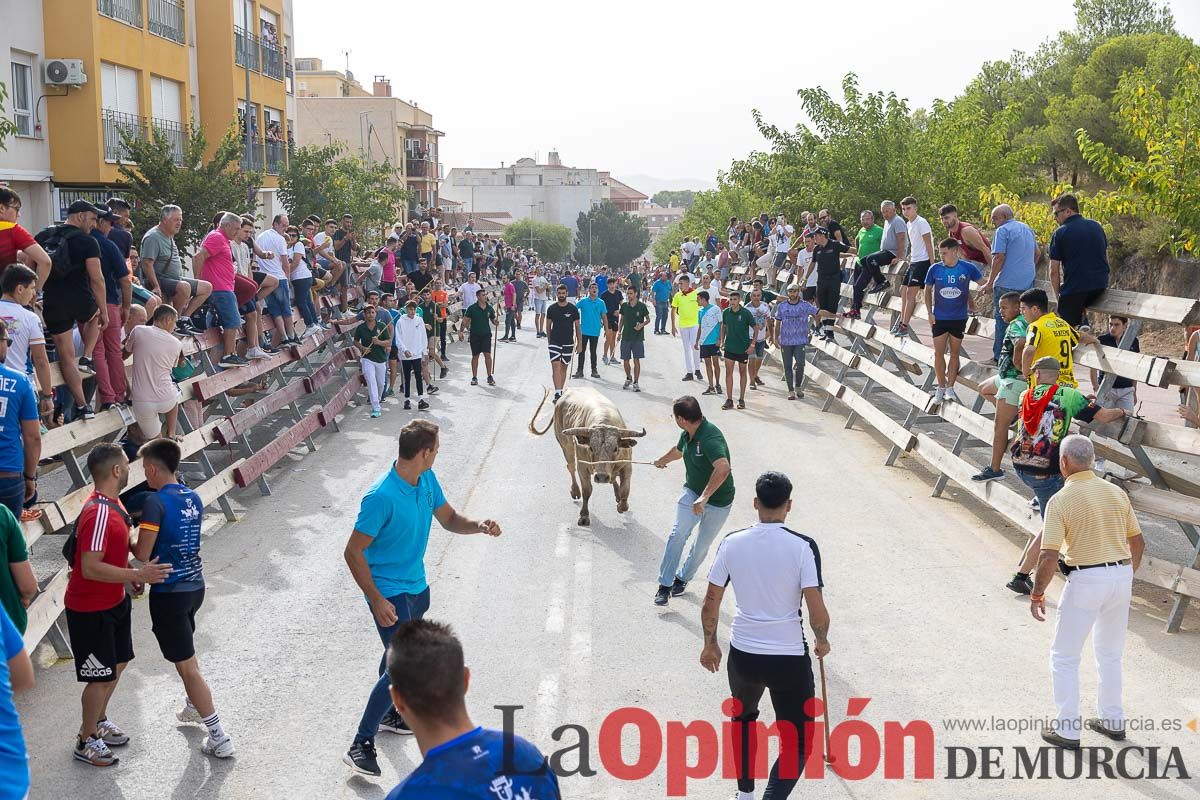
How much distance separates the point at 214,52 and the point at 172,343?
2713cm

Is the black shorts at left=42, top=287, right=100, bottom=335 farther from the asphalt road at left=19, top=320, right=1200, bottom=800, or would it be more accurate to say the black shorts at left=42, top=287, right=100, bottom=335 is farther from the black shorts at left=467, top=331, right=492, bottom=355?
the black shorts at left=467, top=331, right=492, bottom=355

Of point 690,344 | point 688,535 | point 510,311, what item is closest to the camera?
point 688,535

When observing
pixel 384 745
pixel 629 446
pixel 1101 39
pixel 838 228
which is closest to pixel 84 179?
pixel 838 228

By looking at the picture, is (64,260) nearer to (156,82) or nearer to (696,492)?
(696,492)

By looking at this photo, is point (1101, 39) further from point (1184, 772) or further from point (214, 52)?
point (1184, 772)

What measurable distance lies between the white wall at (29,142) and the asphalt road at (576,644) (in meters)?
16.4

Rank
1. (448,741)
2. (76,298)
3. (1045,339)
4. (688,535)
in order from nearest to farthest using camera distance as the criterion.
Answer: (448,741) < (688,535) < (1045,339) < (76,298)

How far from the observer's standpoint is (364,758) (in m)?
6.75

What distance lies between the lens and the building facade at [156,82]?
2786 centimetres

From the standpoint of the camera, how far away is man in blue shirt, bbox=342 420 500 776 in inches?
259

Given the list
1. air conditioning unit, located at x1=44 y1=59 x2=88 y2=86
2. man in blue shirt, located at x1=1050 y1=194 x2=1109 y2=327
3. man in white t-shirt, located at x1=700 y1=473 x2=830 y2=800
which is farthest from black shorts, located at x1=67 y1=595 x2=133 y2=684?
air conditioning unit, located at x1=44 y1=59 x2=88 y2=86

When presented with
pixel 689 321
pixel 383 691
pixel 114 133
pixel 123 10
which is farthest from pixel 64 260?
pixel 123 10

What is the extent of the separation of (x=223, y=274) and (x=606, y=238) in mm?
129351

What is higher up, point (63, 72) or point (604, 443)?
point (63, 72)
